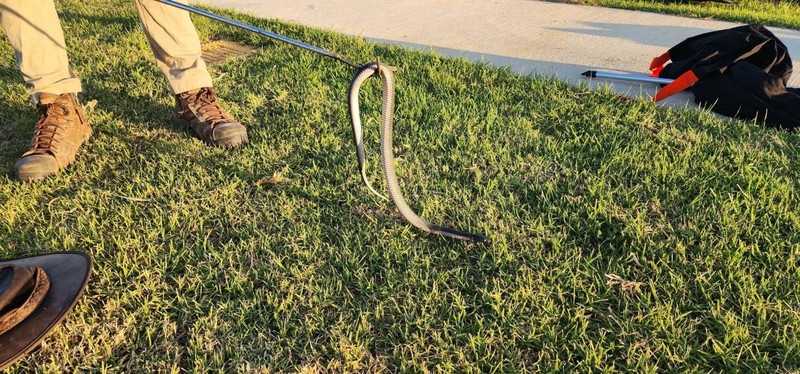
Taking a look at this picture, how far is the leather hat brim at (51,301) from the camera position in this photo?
1.42 metres

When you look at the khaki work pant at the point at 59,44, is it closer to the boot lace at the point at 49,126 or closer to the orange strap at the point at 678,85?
the boot lace at the point at 49,126

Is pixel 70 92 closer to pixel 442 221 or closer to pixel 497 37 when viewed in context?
pixel 442 221

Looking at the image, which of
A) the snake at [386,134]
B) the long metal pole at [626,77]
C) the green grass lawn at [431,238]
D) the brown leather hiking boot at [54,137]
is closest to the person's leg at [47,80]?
the brown leather hiking boot at [54,137]

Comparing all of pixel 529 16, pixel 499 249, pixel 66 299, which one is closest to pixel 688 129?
pixel 499 249

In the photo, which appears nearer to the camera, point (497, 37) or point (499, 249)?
point (499, 249)

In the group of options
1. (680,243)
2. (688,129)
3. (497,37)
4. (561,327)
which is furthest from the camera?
(497,37)

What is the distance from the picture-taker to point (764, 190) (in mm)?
1979

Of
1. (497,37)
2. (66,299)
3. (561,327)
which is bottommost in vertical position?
(561,327)

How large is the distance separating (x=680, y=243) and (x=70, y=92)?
2.70m

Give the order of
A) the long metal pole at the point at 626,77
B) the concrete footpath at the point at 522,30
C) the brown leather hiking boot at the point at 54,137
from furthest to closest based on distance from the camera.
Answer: the concrete footpath at the point at 522,30, the long metal pole at the point at 626,77, the brown leather hiking boot at the point at 54,137

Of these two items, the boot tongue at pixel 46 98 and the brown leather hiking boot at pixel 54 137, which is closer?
the brown leather hiking boot at pixel 54 137

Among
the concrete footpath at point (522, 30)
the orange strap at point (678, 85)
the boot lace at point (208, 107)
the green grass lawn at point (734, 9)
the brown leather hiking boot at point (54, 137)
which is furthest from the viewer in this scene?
the green grass lawn at point (734, 9)

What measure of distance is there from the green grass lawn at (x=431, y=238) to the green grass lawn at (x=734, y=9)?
227cm

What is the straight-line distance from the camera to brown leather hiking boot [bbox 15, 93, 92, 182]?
219 cm
